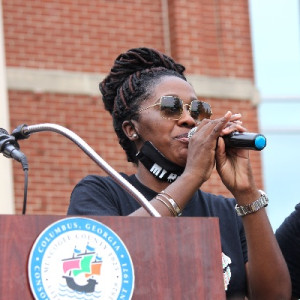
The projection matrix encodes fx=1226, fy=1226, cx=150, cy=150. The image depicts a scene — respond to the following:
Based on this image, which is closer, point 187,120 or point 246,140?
point 246,140

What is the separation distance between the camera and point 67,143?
10.4 metres

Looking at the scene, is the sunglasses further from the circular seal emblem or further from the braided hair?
the circular seal emblem

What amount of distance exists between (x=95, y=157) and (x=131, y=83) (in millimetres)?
1182

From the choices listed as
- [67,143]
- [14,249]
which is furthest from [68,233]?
[67,143]

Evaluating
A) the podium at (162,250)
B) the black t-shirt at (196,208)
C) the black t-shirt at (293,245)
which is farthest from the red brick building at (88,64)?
the podium at (162,250)

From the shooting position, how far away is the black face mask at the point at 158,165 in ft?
16.1

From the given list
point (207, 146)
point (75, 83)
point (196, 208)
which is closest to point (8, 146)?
point (207, 146)

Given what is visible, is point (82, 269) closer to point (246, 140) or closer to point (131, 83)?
point (246, 140)

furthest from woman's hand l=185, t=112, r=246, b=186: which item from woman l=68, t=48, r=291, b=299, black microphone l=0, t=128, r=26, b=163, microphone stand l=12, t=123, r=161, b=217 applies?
black microphone l=0, t=128, r=26, b=163

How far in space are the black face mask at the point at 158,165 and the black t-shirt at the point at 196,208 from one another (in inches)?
3.2

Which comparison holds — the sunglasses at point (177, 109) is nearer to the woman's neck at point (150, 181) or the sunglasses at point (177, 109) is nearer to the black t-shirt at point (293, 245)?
the woman's neck at point (150, 181)

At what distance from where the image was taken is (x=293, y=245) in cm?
490

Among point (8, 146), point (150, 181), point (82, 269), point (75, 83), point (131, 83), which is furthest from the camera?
point (75, 83)

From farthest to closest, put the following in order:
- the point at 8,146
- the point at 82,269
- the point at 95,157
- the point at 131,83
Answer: the point at 131,83 < the point at 8,146 < the point at 95,157 < the point at 82,269
